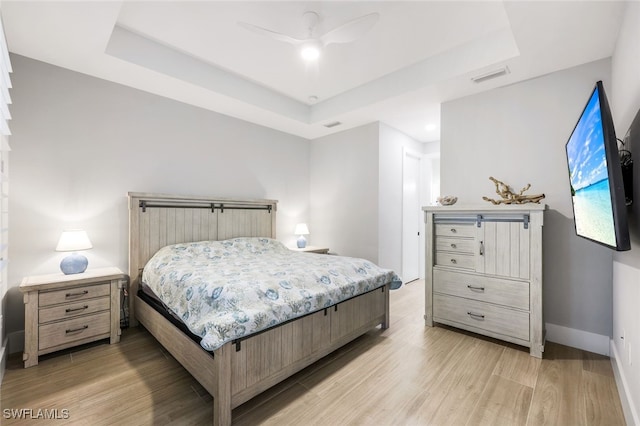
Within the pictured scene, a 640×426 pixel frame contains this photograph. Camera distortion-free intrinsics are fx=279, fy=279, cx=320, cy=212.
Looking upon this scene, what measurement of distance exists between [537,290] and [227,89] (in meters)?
3.89

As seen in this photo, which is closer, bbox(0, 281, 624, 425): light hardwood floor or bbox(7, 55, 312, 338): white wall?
bbox(0, 281, 624, 425): light hardwood floor

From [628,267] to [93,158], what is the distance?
4.64 meters

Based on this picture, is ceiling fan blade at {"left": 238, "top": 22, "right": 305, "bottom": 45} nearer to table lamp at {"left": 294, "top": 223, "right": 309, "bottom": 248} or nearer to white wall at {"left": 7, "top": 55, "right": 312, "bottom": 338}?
white wall at {"left": 7, "top": 55, "right": 312, "bottom": 338}

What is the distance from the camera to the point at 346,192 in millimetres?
4680

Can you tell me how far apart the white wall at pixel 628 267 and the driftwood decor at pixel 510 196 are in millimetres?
740

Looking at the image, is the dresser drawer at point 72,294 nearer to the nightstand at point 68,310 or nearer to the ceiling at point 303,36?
the nightstand at point 68,310

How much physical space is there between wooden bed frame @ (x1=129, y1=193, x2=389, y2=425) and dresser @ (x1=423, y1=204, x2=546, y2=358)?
0.68 meters

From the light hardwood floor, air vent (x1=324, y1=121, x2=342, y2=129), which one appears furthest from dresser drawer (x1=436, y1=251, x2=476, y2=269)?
air vent (x1=324, y1=121, x2=342, y2=129)

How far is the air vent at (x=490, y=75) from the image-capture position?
275 cm

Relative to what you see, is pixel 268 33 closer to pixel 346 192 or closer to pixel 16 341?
pixel 346 192

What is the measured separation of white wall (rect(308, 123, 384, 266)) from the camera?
14.3 feet

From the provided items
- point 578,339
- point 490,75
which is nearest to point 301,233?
point 490,75

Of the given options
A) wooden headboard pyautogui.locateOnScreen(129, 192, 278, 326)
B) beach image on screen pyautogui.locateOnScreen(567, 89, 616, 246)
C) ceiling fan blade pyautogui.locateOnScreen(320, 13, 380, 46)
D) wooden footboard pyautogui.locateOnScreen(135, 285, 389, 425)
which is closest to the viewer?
beach image on screen pyautogui.locateOnScreen(567, 89, 616, 246)

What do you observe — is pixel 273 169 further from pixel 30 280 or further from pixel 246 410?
pixel 246 410
